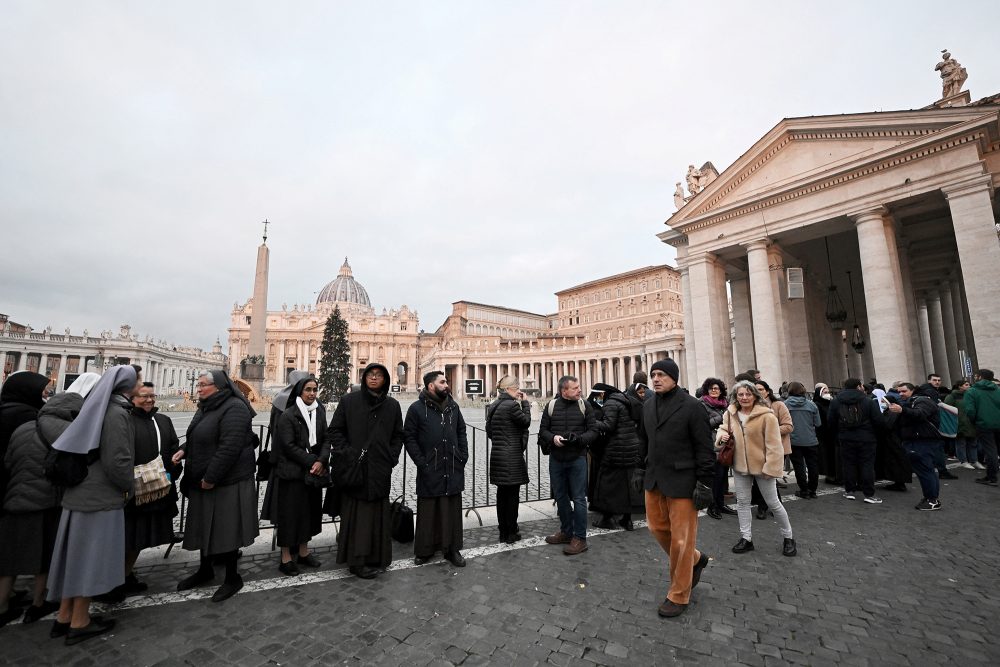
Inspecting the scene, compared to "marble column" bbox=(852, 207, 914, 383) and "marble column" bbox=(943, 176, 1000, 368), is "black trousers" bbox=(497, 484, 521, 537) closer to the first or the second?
"marble column" bbox=(852, 207, 914, 383)

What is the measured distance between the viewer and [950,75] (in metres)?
12.9

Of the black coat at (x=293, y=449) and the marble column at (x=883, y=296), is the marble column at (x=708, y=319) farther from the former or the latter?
the black coat at (x=293, y=449)

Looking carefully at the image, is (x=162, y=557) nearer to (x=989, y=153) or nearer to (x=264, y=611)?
(x=264, y=611)

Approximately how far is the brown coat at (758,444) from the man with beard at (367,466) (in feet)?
12.4

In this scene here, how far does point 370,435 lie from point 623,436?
10.2ft

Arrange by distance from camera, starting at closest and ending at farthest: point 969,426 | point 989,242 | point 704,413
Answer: point 704,413 → point 969,426 → point 989,242

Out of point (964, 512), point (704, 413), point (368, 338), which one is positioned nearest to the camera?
point (704, 413)

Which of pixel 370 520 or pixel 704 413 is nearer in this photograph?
pixel 704 413

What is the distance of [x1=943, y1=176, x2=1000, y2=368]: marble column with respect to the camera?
1018 cm

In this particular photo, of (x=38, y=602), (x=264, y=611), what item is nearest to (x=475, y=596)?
(x=264, y=611)

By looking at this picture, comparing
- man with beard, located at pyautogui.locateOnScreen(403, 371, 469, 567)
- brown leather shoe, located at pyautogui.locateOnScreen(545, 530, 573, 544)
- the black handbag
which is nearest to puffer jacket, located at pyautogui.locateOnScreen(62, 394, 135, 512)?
man with beard, located at pyautogui.locateOnScreen(403, 371, 469, 567)

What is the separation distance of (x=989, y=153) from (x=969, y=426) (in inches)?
333

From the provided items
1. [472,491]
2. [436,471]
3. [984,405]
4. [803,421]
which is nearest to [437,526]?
[436,471]

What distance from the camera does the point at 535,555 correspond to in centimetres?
450
